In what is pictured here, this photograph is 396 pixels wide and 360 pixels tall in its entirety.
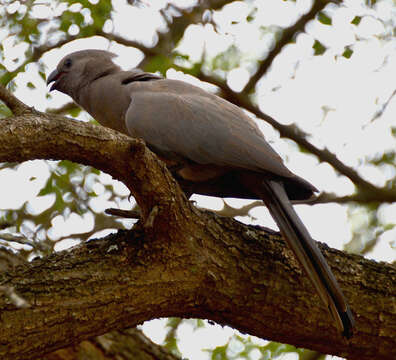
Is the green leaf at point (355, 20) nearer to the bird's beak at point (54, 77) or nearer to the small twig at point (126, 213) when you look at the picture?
the bird's beak at point (54, 77)

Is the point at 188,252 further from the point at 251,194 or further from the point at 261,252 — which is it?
the point at 251,194

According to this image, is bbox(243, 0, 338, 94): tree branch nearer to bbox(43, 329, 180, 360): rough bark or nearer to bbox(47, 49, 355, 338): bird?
bbox(47, 49, 355, 338): bird

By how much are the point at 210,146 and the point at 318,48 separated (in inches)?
104

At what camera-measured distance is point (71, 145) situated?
2.89 meters

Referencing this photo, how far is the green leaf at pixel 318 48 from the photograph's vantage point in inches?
238

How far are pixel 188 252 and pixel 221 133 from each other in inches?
43.2

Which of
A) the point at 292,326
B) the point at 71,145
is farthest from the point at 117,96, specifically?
the point at 292,326

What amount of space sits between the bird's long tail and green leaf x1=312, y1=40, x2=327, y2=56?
289 centimetres

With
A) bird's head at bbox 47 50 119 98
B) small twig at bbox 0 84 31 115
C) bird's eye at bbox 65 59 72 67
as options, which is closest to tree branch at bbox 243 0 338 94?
bird's head at bbox 47 50 119 98

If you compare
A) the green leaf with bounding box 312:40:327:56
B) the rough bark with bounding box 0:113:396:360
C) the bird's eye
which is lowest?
the rough bark with bounding box 0:113:396:360

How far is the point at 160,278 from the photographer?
3.12m

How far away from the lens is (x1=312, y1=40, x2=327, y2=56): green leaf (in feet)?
19.8

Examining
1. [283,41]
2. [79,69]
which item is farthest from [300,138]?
[79,69]

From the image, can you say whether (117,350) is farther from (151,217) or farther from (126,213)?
(151,217)
